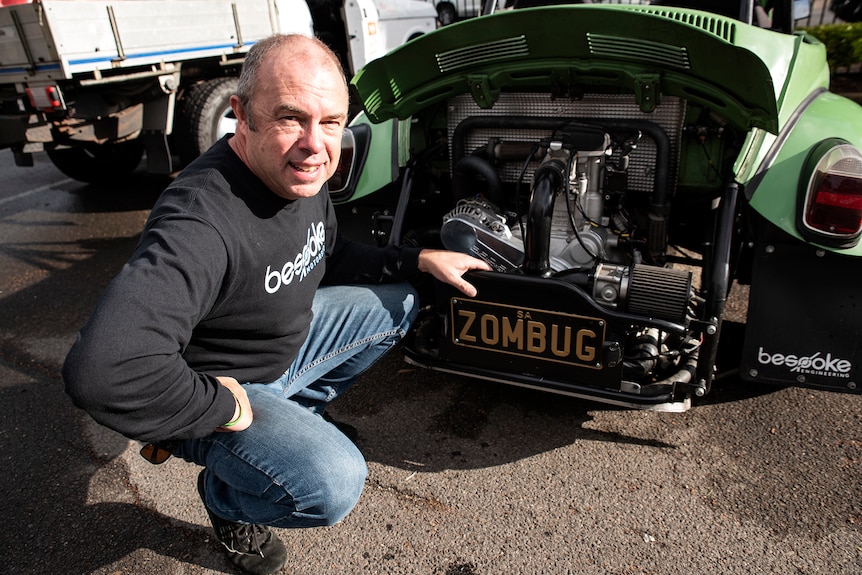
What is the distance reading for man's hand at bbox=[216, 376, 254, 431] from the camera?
1.75 m

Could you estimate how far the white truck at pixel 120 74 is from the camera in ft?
15.5

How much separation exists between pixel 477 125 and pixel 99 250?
141 inches

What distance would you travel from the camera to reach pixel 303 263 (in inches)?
82.8

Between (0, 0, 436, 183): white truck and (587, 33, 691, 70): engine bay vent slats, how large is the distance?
4150 mm

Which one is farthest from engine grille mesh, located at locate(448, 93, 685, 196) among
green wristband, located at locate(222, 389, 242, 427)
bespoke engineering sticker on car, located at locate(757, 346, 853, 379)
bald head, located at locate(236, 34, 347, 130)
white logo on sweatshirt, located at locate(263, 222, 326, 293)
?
green wristband, located at locate(222, 389, 242, 427)

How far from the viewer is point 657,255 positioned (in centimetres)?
261

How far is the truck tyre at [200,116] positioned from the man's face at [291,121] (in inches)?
164

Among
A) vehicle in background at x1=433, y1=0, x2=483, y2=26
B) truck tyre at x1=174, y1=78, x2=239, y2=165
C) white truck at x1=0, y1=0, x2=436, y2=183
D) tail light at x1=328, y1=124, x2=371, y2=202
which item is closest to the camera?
tail light at x1=328, y1=124, x2=371, y2=202

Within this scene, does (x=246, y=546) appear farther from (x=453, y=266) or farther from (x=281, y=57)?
(x=281, y=57)

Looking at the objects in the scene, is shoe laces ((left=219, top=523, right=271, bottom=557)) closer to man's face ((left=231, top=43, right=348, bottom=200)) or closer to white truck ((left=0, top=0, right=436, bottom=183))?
man's face ((left=231, top=43, right=348, bottom=200))

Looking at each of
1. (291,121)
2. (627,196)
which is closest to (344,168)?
(291,121)

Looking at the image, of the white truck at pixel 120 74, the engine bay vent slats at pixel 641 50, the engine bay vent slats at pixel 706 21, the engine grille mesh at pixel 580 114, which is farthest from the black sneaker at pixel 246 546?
the white truck at pixel 120 74

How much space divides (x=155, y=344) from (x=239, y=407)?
1.09 feet

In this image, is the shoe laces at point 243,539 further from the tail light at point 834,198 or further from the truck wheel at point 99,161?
the truck wheel at point 99,161
